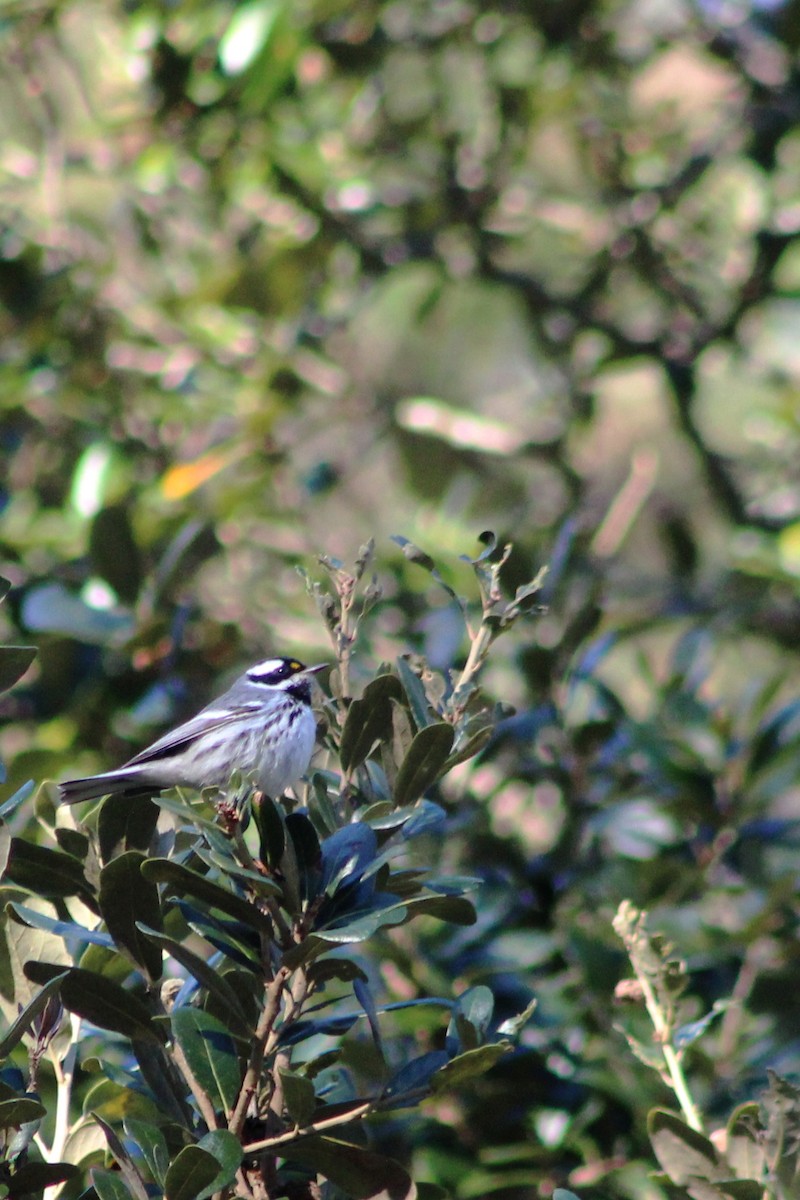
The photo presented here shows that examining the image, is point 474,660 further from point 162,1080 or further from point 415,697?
point 162,1080

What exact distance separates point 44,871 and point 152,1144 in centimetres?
48

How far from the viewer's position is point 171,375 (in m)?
6.05

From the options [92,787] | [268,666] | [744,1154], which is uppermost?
[744,1154]

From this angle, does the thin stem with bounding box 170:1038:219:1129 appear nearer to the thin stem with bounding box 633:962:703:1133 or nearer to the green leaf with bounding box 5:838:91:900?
the green leaf with bounding box 5:838:91:900

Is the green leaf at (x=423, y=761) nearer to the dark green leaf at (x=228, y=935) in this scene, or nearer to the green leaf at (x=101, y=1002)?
the dark green leaf at (x=228, y=935)

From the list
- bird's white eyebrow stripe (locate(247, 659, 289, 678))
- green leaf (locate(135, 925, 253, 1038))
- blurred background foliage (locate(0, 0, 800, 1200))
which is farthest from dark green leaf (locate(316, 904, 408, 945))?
bird's white eyebrow stripe (locate(247, 659, 289, 678))

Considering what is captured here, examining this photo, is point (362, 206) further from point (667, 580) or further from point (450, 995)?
point (450, 995)

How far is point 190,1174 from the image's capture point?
68.5 inches

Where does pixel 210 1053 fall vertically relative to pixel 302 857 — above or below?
below

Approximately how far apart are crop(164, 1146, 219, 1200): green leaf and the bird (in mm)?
1785

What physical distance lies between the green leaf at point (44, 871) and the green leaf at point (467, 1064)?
2.08 feet

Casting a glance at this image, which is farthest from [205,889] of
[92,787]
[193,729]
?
[193,729]

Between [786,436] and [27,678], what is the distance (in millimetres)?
3101

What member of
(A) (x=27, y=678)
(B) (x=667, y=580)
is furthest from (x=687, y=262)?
(A) (x=27, y=678)
